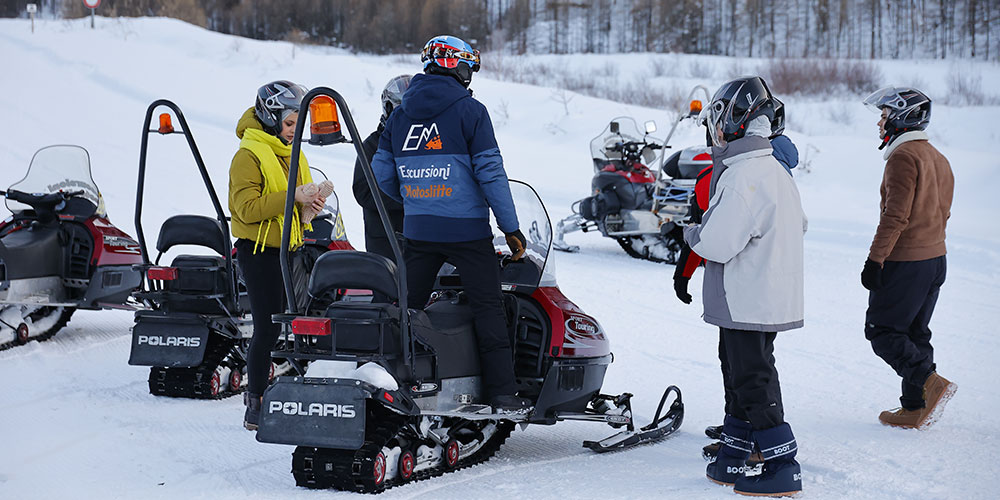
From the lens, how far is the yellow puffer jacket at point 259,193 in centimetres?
457

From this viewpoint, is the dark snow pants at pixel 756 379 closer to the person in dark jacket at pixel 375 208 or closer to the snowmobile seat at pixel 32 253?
the person in dark jacket at pixel 375 208

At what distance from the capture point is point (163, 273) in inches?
210

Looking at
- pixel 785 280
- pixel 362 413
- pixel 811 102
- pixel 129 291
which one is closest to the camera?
pixel 362 413

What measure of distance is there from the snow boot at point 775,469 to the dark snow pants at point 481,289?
997mm

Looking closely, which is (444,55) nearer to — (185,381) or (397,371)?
(397,371)

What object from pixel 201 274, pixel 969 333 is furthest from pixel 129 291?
pixel 969 333

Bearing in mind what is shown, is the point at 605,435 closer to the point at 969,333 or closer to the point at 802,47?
the point at 969,333

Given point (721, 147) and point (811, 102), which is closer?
point (721, 147)

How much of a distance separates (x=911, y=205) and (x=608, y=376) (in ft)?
6.37

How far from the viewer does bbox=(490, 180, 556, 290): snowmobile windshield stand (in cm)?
438

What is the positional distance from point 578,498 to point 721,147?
4.76ft

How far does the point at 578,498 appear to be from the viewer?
371cm

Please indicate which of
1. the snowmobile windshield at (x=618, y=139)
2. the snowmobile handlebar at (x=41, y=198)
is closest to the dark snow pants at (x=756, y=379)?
the snowmobile handlebar at (x=41, y=198)

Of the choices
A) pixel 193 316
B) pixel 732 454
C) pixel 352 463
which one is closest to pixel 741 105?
pixel 732 454
